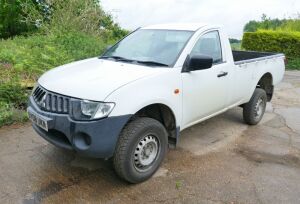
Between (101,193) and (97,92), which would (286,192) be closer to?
(101,193)

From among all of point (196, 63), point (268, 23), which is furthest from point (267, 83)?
point (268, 23)

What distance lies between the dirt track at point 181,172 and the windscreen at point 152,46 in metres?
1.39

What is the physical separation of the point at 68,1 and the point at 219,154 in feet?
29.2

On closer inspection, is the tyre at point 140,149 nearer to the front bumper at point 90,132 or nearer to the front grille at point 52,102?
the front bumper at point 90,132

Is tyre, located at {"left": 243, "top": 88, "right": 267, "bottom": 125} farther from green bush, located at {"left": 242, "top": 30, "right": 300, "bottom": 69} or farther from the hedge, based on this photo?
the hedge

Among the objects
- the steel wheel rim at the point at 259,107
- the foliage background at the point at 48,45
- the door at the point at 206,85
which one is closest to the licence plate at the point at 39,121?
the door at the point at 206,85

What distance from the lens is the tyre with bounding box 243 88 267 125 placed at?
233 inches

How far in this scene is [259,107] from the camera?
20.3 feet

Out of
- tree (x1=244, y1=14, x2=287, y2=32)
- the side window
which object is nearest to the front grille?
the side window

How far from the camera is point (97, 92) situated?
3.41 meters

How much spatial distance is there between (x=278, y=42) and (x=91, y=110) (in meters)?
12.8

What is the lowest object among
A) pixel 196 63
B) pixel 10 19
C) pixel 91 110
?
pixel 91 110

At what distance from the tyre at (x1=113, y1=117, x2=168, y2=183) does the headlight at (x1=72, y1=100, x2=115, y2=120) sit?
370 mm

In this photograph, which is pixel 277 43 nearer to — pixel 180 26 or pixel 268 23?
pixel 268 23
